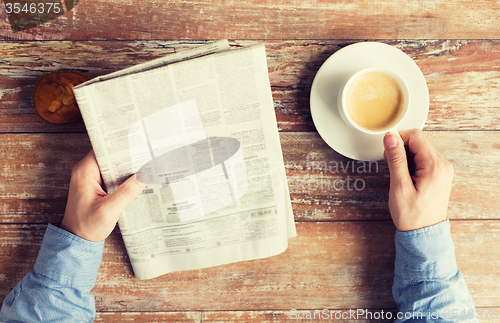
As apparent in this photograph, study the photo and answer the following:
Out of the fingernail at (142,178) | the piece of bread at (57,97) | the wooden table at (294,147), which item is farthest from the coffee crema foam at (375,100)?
the piece of bread at (57,97)

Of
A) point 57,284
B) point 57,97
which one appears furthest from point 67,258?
point 57,97

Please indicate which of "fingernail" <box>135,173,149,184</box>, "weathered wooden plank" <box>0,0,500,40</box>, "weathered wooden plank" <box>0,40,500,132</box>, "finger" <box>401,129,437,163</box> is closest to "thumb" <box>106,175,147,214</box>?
"fingernail" <box>135,173,149,184</box>

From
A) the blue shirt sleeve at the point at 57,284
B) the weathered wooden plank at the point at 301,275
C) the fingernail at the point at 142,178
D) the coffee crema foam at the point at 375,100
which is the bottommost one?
the weathered wooden plank at the point at 301,275

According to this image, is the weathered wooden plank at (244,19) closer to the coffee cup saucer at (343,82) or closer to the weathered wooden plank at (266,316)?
the coffee cup saucer at (343,82)

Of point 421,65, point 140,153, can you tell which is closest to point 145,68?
point 140,153

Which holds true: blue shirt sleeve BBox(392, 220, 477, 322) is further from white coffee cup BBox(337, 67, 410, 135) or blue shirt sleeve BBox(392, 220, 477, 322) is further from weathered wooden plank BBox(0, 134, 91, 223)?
weathered wooden plank BBox(0, 134, 91, 223)

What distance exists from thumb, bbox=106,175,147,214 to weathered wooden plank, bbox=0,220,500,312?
174mm

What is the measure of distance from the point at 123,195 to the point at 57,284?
25 centimetres

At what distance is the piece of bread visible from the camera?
2.11ft

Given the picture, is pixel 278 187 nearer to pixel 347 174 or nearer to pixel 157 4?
pixel 347 174

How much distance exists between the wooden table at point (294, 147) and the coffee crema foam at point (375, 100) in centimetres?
11

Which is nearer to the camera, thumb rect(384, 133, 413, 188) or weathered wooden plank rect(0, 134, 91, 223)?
thumb rect(384, 133, 413, 188)

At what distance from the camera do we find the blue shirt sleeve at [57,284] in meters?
0.63

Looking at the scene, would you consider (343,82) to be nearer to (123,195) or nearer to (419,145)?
(419,145)
